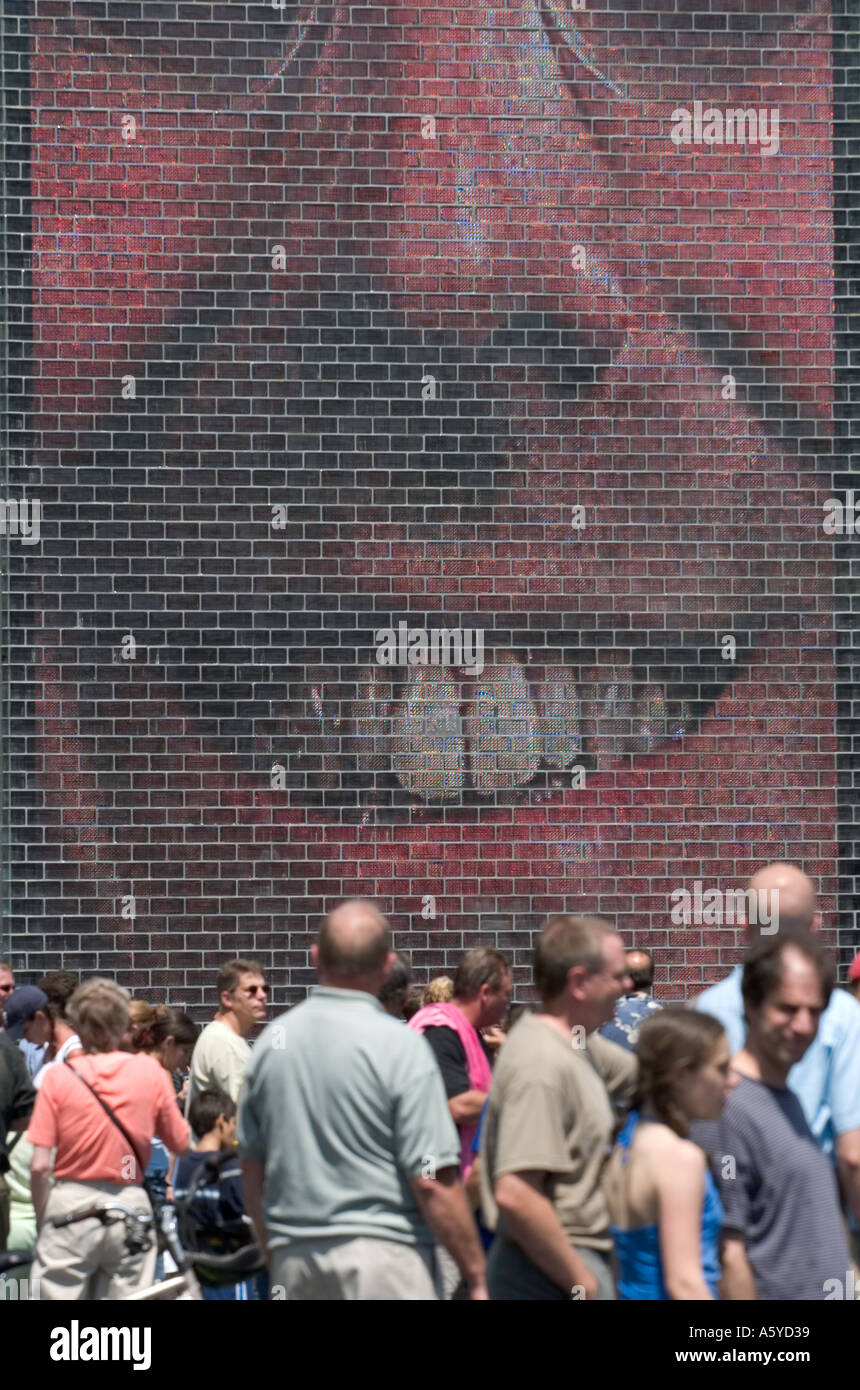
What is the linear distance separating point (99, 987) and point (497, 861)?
6.54m

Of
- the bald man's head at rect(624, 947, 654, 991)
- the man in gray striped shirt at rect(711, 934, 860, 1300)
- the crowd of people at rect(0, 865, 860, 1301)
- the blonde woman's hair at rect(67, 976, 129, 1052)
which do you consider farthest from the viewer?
the bald man's head at rect(624, 947, 654, 991)

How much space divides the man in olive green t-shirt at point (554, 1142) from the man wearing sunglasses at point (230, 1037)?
3.95 meters

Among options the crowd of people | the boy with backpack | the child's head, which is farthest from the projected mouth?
the crowd of people

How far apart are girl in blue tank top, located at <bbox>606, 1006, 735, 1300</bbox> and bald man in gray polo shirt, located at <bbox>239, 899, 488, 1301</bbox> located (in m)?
0.63

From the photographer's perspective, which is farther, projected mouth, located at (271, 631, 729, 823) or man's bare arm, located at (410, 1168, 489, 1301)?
projected mouth, located at (271, 631, 729, 823)

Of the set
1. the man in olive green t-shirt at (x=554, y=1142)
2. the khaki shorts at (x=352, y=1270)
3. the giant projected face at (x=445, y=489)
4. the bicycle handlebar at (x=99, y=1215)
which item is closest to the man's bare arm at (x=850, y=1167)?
the man in olive green t-shirt at (x=554, y=1142)

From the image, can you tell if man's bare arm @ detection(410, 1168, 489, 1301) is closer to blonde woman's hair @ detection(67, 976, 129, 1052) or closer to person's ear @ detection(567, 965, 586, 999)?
person's ear @ detection(567, 965, 586, 999)

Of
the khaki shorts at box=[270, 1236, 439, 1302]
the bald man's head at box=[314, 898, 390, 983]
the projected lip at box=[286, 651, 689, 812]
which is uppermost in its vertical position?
the projected lip at box=[286, 651, 689, 812]

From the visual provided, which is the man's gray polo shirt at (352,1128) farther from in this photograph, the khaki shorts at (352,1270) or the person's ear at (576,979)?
the person's ear at (576,979)

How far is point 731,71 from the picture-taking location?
47.6ft

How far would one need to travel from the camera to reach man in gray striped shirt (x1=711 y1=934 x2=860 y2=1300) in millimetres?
4996

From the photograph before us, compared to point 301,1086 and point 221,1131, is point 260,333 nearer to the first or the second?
point 221,1131

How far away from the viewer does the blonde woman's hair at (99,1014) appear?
7660 mm

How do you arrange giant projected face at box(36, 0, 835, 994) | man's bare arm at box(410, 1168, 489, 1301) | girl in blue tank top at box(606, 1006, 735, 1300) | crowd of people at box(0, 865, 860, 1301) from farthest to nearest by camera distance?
1. giant projected face at box(36, 0, 835, 994)
2. man's bare arm at box(410, 1168, 489, 1301)
3. crowd of people at box(0, 865, 860, 1301)
4. girl in blue tank top at box(606, 1006, 735, 1300)
